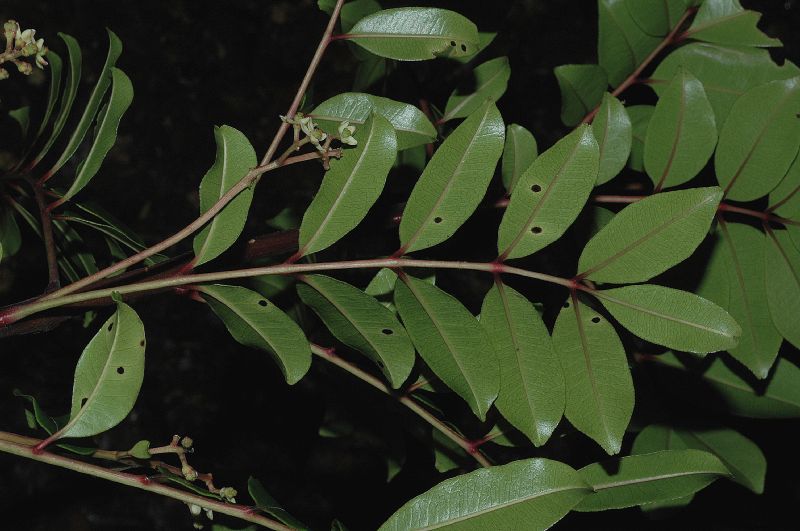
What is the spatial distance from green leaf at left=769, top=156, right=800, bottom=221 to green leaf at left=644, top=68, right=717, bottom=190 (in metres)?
0.09

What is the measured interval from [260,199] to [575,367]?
5.88 feet

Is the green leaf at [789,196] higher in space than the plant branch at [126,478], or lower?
higher

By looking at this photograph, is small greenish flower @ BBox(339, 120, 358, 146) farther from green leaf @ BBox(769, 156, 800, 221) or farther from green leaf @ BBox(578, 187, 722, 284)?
green leaf @ BBox(769, 156, 800, 221)

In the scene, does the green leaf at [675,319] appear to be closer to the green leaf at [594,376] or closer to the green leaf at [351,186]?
the green leaf at [594,376]

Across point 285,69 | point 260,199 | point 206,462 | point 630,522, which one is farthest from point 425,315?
point 285,69

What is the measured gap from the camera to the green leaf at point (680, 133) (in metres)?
0.70

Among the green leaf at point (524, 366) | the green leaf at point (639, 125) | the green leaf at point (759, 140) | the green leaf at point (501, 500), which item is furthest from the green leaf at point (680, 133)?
the green leaf at point (501, 500)

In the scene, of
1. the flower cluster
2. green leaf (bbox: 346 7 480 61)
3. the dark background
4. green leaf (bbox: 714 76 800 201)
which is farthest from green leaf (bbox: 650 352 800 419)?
the dark background

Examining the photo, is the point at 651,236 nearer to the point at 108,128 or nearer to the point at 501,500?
the point at 501,500

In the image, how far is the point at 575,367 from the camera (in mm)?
591

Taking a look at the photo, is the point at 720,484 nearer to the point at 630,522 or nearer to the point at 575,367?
the point at 630,522

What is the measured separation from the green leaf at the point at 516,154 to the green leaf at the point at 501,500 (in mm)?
340

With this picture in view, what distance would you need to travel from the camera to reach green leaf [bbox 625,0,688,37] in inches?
32.7

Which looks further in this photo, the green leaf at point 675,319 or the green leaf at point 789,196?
the green leaf at point 789,196
